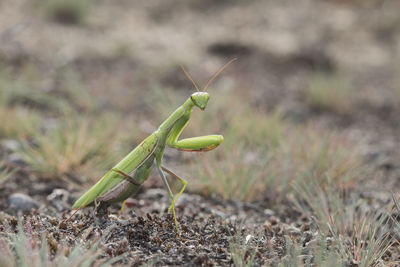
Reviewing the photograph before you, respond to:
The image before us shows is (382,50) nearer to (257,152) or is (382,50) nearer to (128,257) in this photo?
(257,152)

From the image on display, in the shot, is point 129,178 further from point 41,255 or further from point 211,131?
point 211,131

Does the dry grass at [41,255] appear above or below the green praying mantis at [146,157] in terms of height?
below

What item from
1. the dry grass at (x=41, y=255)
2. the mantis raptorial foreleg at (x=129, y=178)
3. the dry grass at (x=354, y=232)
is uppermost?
the mantis raptorial foreleg at (x=129, y=178)

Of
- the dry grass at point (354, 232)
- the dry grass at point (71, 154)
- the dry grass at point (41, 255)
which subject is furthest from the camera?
the dry grass at point (71, 154)

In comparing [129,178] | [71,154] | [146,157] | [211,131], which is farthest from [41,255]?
[211,131]

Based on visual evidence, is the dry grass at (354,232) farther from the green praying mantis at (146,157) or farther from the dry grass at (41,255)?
the dry grass at (41,255)

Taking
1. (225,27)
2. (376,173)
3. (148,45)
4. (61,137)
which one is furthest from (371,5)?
(61,137)

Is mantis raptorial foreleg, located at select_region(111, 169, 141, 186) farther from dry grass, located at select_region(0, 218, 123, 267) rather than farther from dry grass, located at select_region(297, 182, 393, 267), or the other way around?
dry grass, located at select_region(297, 182, 393, 267)

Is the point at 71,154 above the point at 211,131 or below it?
above

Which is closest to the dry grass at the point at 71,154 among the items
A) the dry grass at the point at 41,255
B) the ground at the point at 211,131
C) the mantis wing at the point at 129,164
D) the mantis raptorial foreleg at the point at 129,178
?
the ground at the point at 211,131
